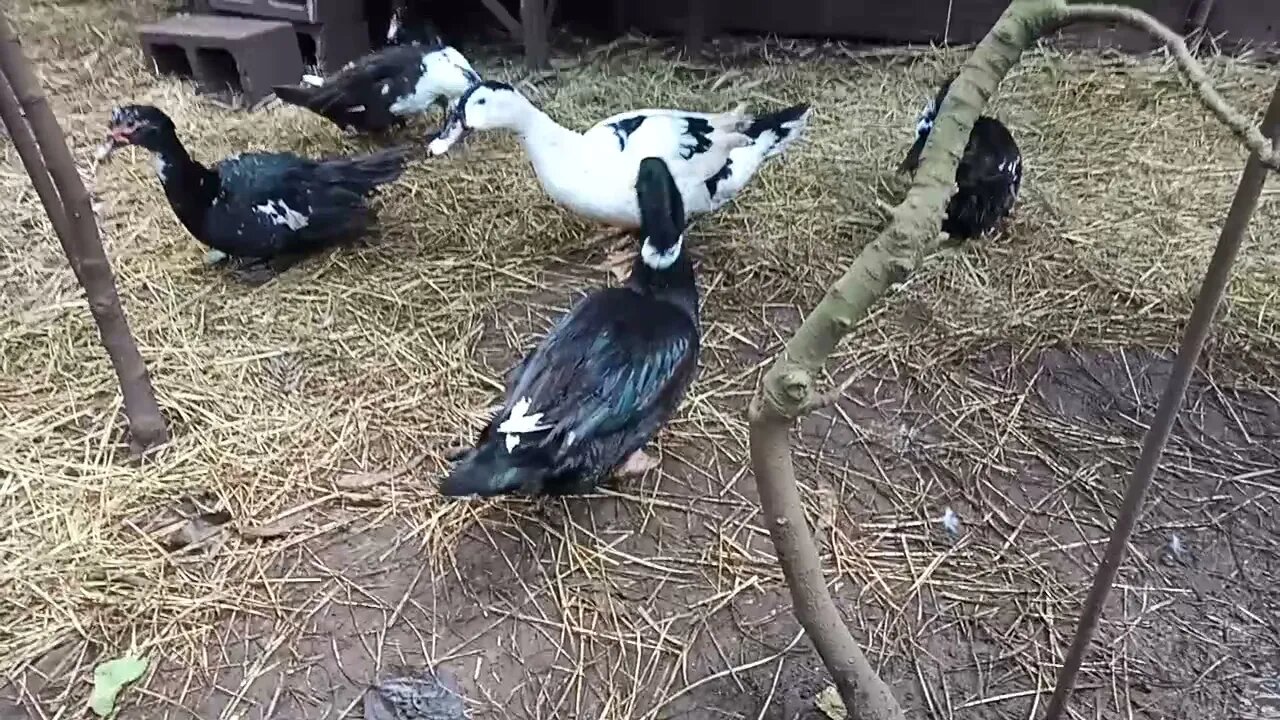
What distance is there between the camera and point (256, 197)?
10.0 feet

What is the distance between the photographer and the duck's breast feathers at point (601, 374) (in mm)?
2057

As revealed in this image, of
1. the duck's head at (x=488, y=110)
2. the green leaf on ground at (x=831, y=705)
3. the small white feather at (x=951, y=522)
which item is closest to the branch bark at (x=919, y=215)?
the green leaf on ground at (x=831, y=705)

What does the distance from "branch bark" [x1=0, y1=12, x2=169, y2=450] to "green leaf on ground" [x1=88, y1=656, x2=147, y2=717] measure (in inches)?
24.5

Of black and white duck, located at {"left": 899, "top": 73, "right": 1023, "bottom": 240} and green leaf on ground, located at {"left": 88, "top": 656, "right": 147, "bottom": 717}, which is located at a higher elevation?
black and white duck, located at {"left": 899, "top": 73, "right": 1023, "bottom": 240}

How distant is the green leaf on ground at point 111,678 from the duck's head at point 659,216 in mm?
1406

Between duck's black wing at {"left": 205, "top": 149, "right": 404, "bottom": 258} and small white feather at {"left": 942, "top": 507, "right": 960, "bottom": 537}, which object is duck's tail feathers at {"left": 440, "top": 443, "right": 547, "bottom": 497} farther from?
duck's black wing at {"left": 205, "top": 149, "right": 404, "bottom": 258}

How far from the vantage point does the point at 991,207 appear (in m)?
3.02

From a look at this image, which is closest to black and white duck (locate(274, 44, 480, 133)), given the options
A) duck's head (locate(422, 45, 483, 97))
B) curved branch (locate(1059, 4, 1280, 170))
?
duck's head (locate(422, 45, 483, 97))

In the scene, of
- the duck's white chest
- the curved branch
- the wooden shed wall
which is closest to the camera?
the curved branch

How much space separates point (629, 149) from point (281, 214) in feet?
3.63

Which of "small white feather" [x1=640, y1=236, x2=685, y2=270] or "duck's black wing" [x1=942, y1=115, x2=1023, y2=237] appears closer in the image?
"small white feather" [x1=640, y1=236, x2=685, y2=270]

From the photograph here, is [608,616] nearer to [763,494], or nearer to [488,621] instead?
[488,621]

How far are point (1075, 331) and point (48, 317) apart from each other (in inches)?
118

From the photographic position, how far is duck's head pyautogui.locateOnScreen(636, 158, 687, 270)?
2.38 meters
